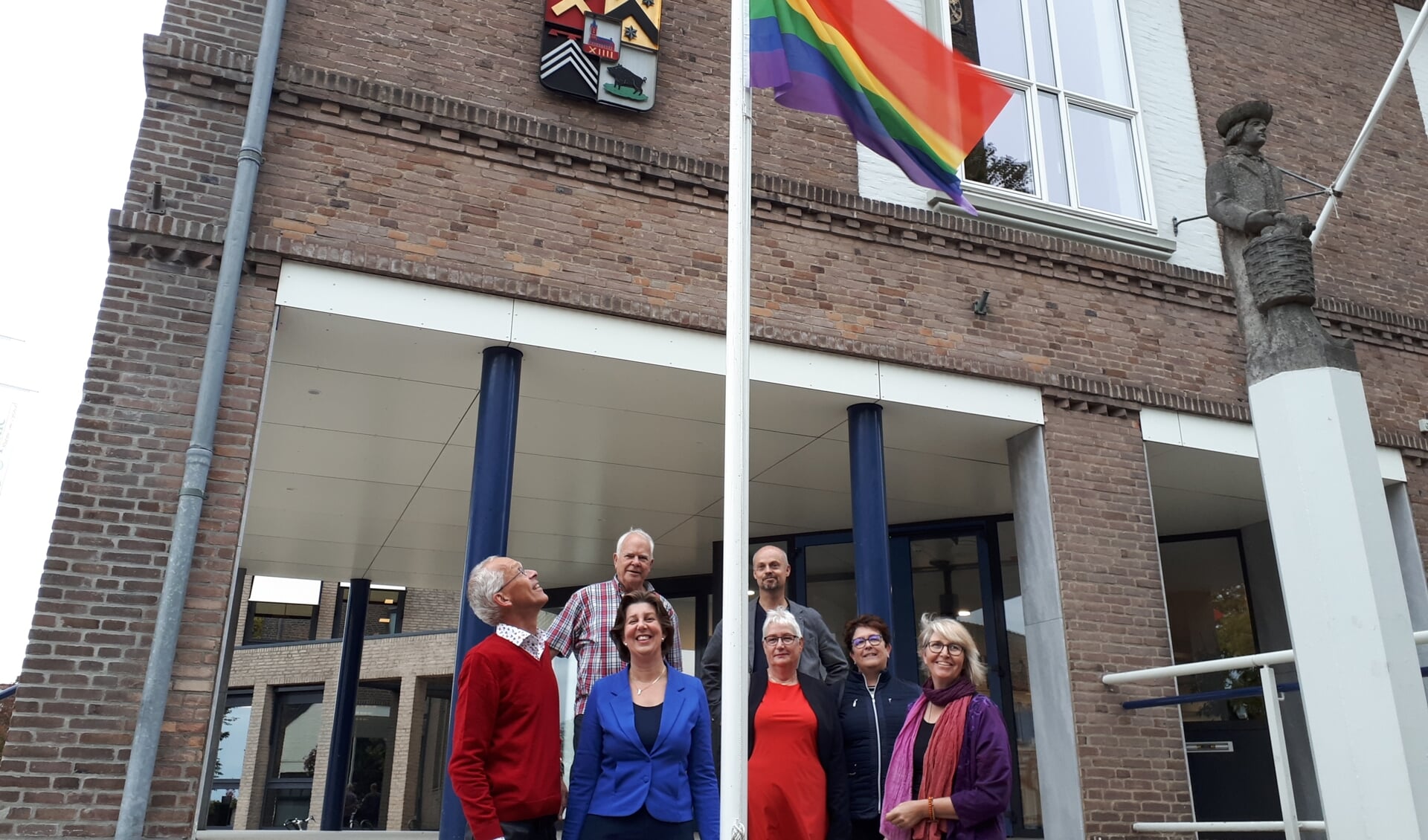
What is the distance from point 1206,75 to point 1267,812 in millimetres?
7179

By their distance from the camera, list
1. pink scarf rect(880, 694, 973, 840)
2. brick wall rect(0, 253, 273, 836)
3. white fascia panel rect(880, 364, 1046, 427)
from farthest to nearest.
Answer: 1. white fascia panel rect(880, 364, 1046, 427)
2. brick wall rect(0, 253, 273, 836)
3. pink scarf rect(880, 694, 973, 840)

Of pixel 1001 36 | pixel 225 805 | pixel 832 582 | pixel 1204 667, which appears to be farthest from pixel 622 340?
pixel 225 805

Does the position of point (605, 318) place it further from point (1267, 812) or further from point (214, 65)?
point (1267, 812)

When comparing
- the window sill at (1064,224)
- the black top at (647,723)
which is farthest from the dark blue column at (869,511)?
the black top at (647,723)

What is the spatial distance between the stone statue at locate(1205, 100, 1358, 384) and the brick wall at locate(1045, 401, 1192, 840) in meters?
3.43

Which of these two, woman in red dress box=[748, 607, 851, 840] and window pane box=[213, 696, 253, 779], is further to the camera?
window pane box=[213, 696, 253, 779]

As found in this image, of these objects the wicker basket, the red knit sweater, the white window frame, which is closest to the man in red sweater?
the red knit sweater

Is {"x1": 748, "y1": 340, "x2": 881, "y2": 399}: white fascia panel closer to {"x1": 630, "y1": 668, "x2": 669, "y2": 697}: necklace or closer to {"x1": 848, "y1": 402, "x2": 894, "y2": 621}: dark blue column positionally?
{"x1": 848, "y1": 402, "x2": 894, "y2": 621}: dark blue column

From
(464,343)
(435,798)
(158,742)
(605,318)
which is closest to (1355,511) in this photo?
(605,318)

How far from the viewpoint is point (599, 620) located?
5.17 metres

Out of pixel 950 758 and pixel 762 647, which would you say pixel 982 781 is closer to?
pixel 950 758

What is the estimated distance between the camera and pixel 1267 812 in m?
9.97

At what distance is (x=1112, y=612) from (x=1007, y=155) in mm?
4116

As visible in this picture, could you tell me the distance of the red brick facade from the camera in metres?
6.05
